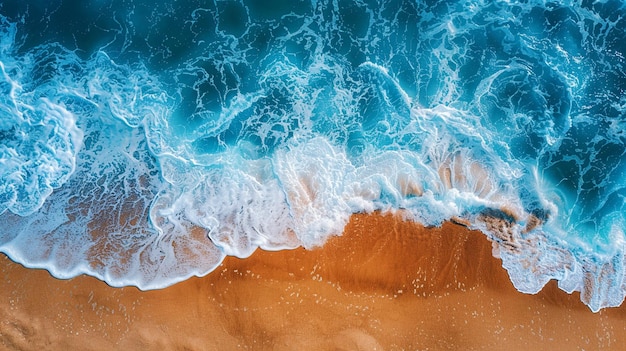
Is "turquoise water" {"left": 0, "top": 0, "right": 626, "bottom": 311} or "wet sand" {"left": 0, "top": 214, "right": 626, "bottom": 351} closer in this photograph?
"wet sand" {"left": 0, "top": 214, "right": 626, "bottom": 351}

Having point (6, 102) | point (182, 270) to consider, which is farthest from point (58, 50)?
point (182, 270)

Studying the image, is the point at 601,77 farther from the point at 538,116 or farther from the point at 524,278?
the point at 524,278

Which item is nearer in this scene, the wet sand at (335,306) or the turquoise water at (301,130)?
the wet sand at (335,306)

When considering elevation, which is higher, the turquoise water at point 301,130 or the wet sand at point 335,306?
the turquoise water at point 301,130

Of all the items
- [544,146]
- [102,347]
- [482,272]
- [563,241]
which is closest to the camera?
[102,347]

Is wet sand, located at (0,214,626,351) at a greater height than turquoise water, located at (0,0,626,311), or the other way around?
turquoise water, located at (0,0,626,311)
